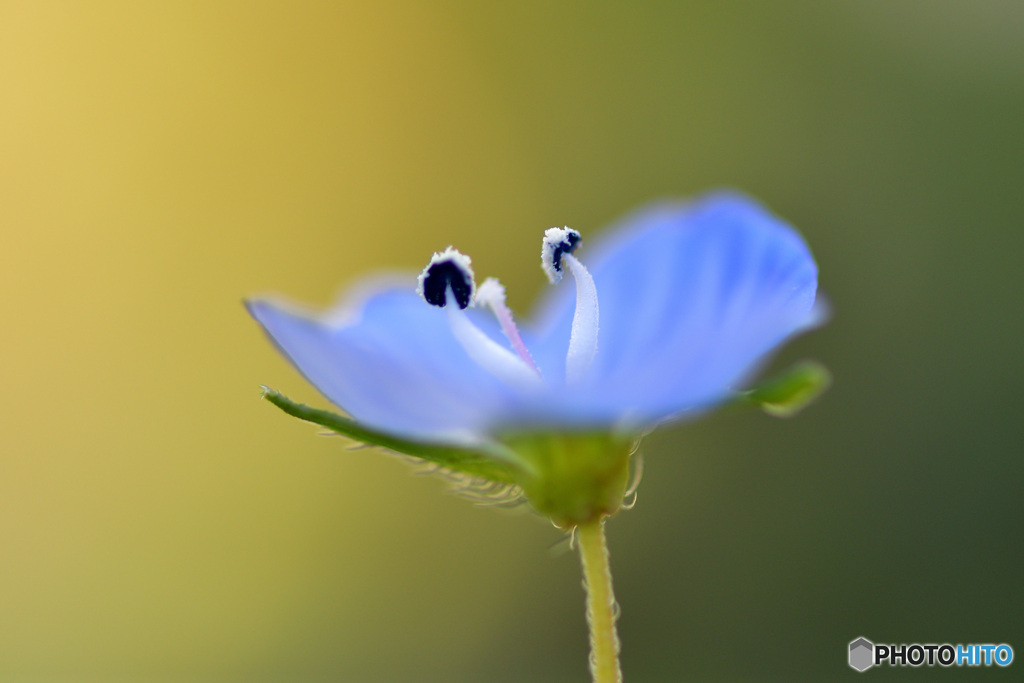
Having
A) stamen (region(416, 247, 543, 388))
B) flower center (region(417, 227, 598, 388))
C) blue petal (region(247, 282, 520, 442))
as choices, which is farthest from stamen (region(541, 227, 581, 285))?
blue petal (region(247, 282, 520, 442))

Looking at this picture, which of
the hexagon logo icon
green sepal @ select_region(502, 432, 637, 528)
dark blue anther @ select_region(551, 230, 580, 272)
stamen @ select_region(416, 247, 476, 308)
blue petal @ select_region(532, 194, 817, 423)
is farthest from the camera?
the hexagon logo icon

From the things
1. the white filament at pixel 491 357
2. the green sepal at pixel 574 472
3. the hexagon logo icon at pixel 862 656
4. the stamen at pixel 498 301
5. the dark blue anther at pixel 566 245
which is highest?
the dark blue anther at pixel 566 245

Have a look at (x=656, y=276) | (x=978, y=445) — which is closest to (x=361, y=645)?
(x=978, y=445)

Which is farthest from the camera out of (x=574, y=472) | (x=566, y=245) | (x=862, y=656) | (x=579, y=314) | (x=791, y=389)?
(x=862, y=656)

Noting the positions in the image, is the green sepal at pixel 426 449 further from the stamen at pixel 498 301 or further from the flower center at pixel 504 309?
the stamen at pixel 498 301

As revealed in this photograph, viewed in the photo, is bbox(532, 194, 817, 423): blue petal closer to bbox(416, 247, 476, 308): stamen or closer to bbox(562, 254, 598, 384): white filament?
bbox(562, 254, 598, 384): white filament

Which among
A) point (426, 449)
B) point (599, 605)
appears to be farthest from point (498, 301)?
point (599, 605)

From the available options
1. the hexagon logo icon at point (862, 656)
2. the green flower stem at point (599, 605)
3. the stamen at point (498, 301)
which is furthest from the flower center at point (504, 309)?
the hexagon logo icon at point (862, 656)

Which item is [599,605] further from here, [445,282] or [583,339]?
[445,282]
